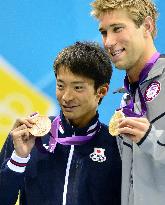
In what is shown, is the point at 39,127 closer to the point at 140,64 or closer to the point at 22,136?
the point at 22,136

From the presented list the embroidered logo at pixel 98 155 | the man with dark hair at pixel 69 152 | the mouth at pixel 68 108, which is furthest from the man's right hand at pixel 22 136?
the embroidered logo at pixel 98 155

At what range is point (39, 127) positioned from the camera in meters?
1.67

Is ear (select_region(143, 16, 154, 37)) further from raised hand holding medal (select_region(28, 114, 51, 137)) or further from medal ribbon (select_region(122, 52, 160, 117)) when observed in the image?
raised hand holding medal (select_region(28, 114, 51, 137))

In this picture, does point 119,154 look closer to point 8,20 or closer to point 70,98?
point 70,98

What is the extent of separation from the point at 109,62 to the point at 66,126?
30cm

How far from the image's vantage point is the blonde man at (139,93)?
152cm

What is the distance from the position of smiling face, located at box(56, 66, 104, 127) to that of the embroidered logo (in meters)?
0.11

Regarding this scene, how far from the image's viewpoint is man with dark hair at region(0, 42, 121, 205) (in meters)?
1.67

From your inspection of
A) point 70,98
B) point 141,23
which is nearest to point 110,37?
point 141,23

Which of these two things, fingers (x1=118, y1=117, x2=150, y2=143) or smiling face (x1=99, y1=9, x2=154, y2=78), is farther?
smiling face (x1=99, y1=9, x2=154, y2=78)

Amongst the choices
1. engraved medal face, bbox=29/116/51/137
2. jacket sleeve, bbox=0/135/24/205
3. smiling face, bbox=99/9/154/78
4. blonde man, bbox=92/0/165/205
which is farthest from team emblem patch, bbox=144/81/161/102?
jacket sleeve, bbox=0/135/24/205

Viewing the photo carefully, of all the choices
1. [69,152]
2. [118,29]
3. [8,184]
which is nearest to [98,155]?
[69,152]

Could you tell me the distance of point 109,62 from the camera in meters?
1.86

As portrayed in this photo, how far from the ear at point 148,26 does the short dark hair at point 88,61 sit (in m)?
0.18
